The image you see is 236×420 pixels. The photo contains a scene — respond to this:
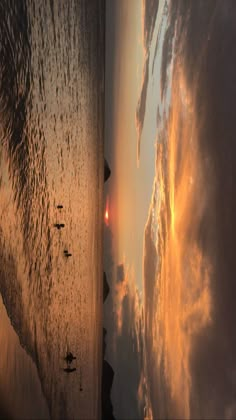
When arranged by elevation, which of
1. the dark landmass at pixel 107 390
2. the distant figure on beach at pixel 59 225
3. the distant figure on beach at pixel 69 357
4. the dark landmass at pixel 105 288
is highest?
the distant figure on beach at pixel 59 225

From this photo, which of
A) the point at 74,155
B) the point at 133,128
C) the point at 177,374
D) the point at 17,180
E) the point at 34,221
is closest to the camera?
the point at 17,180

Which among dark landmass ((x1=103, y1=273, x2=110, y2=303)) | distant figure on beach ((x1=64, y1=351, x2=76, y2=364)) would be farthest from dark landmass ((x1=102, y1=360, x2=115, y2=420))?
distant figure on beach ((x1=64, y1=351, x2=76, y2=364))

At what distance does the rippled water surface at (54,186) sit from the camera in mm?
1011

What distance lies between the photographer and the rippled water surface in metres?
1.01

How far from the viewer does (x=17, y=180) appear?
105 centimetres

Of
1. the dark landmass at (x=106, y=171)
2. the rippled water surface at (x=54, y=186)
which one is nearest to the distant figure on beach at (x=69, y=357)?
the rippled water surface at (x=54, y=186)

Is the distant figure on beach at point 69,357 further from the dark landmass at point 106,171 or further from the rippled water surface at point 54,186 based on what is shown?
the dark landmass at point 106,171

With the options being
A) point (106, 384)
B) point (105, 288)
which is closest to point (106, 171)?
point (105, 288)

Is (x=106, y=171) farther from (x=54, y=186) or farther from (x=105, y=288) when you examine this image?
(x=54, y=186)

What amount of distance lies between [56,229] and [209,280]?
489 millimetres

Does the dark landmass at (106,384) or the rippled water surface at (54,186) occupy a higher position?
the rippled water surface at (54,186)

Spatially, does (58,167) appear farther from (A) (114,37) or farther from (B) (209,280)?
(A) (114,37)

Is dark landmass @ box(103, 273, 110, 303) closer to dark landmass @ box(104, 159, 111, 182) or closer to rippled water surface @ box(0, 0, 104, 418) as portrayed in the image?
rippled water surface @ box(0, 0, 104, 418)

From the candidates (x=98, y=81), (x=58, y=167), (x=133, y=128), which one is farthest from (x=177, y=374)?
(x=98, y=81)
